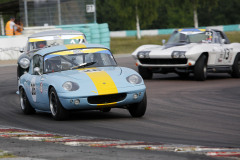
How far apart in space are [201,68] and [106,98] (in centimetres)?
756

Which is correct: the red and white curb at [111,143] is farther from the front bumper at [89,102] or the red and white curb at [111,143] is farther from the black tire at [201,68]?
the black tire at [201,68]

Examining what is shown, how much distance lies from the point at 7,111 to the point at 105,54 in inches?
89.3

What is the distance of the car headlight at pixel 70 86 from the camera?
9164mm

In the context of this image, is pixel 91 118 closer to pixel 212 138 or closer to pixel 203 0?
pixel 212 138

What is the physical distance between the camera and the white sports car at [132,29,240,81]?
641 inches

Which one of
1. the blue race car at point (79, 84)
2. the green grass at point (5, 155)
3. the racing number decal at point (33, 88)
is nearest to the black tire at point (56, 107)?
the blue race car at point (79, 84)

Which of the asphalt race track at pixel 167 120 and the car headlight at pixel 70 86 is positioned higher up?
the car headlight at pixel 70 86

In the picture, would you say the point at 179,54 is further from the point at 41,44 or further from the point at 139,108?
the point at 139,108

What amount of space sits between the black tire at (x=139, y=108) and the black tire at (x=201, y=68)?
6.83 meters

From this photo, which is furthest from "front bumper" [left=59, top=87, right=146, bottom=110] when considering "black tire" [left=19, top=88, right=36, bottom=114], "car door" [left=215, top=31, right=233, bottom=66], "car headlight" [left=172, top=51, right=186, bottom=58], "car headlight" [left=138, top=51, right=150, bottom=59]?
"car door" [left=215, top=31, right=233, bottom=66]

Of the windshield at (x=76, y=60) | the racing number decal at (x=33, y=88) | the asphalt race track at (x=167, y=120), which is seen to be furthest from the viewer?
the racing number decal at (x=33, y=88)

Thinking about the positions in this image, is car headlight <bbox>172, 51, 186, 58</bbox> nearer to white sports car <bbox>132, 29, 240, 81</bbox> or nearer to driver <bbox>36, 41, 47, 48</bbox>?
white sports car <bbox>132, 29, 240, 81</bbox>

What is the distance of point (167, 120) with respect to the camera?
9312mm

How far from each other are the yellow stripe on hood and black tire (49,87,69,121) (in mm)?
608
